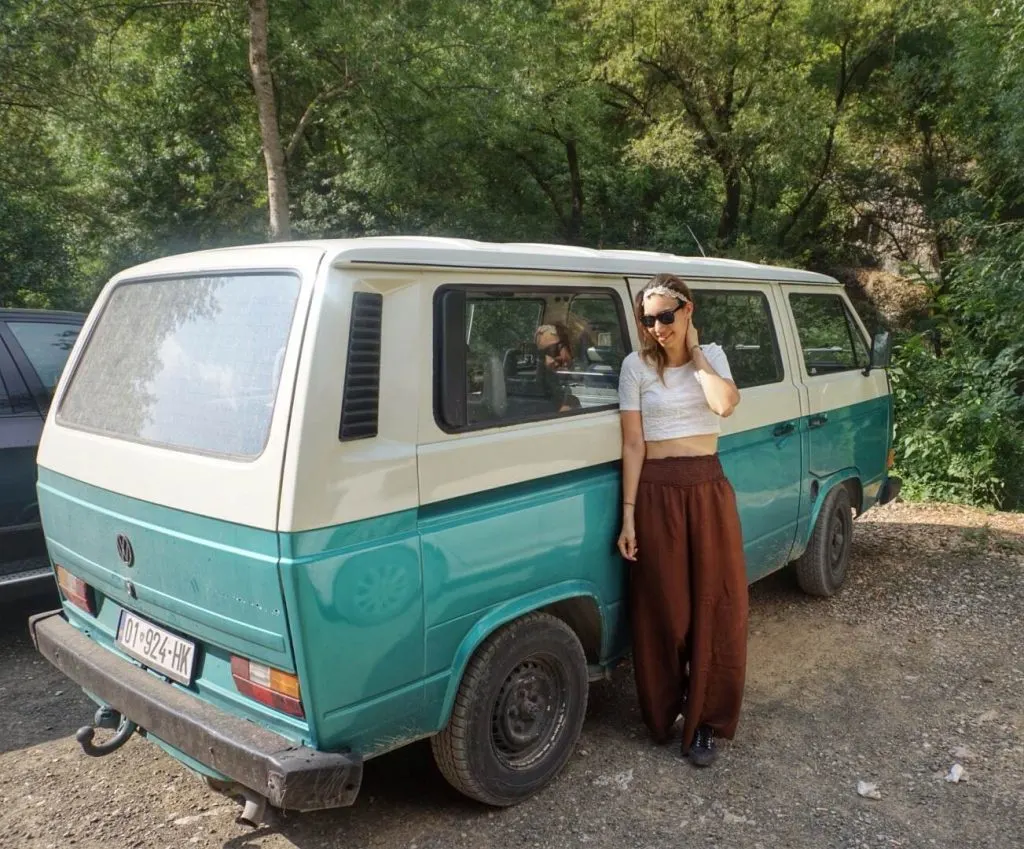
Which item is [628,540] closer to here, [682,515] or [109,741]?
[682,515]

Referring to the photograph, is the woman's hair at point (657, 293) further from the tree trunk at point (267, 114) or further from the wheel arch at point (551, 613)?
the tree trunk at point (267, 114)

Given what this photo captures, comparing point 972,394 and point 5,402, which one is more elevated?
point 5,402

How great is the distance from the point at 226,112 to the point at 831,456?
14.3m

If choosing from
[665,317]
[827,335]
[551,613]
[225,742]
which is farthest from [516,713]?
[827,335]

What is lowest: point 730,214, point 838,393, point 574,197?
point 838,393

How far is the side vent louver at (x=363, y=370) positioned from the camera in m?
2.32

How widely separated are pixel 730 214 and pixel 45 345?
16476 millimetres

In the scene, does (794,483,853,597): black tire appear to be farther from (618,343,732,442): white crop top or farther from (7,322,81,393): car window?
(7,322,81,393): car window

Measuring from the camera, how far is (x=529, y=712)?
2930 mm

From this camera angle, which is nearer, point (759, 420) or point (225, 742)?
Result: point (225, 742)

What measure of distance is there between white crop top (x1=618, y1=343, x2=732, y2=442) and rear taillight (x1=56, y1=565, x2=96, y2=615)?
2.16 metres

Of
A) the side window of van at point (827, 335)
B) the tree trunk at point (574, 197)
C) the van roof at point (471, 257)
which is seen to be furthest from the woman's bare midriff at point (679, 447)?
the tree trunk at point (574, 197)

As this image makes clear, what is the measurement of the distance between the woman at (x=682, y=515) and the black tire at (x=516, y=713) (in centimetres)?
41

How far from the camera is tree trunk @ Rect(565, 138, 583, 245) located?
17411 millimetres
